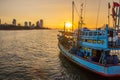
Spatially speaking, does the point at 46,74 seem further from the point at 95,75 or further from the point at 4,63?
the point at 4,63

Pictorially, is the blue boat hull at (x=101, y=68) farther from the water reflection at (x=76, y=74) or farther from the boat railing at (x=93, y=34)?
the boat railing at (x=93, y=34)

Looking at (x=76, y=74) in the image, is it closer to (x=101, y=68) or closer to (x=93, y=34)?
(x=101, y=68)

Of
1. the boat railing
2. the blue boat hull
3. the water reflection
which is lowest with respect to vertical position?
the water reflection

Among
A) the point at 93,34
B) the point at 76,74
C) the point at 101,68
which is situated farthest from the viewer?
the point at 76,74

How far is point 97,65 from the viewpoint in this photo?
2875cm

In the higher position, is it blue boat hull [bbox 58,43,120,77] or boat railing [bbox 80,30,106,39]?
boat railing [bbox 80,30,106,39]

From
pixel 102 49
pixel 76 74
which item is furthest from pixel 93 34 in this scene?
pixel 76 74

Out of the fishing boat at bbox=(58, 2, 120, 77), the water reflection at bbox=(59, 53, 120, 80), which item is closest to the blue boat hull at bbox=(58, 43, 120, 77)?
the fishing boat at bbox=(58, 2, 120, 77)

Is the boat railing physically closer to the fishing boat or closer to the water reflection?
the fishing boat

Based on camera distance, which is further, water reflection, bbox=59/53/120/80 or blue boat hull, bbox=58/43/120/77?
water reflection, bbox=59/53/120/80

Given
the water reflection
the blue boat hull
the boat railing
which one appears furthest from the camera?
the water reflection

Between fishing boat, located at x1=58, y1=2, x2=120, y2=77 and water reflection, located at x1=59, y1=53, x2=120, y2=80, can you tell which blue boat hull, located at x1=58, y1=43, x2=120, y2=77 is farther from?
water reflection, located at x1=59, y1=53, x2=120, y2=80

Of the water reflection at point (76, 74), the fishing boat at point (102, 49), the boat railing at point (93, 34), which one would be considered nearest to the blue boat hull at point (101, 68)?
the fishing boat at point (102, 49)

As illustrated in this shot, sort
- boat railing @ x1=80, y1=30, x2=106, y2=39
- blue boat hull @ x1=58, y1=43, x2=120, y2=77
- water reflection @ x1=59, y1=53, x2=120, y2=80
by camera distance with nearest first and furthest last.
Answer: blue boat hull @ x1=58, y1=43, x2=120, y2=77
boat railing @ x1=80, y1=30, x2=106, y2=39
water reflection @ x1=59, y1=53, x2=120, y2=80
